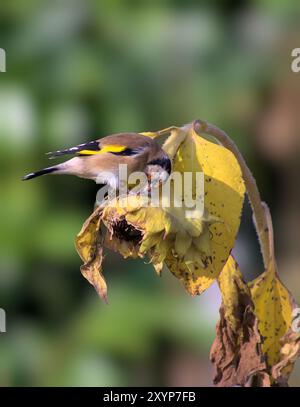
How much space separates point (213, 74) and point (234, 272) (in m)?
2.48

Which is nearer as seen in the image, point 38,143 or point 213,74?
point 38,143

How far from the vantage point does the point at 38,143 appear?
3576 millimetres

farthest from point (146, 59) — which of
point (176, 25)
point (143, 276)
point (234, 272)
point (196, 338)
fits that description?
point (234, 272)

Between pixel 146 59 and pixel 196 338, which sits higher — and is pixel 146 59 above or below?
above

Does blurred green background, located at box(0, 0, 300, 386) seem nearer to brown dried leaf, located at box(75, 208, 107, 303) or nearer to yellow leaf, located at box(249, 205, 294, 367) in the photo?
Result: yellow leaf, located at box(249, 205, 294, 367)

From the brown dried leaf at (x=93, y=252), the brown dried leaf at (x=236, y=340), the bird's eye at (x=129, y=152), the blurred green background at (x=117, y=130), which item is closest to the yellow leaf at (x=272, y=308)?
the brown dried leaf at (x=236, y=340)

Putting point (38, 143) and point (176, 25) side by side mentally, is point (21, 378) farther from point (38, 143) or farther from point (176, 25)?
point (176, 25)

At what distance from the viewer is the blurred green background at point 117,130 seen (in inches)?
140

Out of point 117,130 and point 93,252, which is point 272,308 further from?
point 117,130

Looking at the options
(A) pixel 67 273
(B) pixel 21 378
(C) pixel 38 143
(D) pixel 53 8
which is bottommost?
(B) pixel 21 378

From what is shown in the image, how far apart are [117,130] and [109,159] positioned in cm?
176

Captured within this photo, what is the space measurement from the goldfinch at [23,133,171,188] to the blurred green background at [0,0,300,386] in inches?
61.0

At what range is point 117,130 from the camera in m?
3.67

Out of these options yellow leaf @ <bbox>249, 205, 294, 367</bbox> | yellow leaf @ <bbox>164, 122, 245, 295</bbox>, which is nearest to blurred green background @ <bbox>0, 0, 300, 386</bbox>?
yellow leaf @ <bbox>249, 205, 294, 367</bbox>
